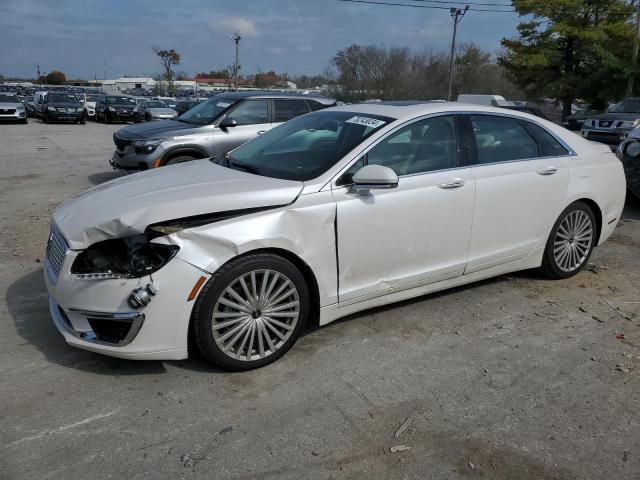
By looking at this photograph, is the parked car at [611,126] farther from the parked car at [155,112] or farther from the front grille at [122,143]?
the parked car at [155,112]

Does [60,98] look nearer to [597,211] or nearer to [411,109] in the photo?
[411,109]

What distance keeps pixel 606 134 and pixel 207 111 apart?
420 inches

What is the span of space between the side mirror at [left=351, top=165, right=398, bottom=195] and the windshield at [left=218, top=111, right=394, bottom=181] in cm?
27

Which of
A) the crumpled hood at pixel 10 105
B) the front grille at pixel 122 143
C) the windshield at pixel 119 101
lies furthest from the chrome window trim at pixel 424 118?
the windshield at pixel 119 101

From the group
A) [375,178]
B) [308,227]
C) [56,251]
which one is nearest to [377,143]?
[375,178]

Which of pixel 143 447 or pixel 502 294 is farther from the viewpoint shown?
pixel 502 294

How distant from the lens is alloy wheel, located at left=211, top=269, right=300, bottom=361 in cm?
326

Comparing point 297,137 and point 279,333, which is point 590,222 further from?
point 279,333

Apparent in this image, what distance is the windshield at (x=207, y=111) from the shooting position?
8906 millimetres

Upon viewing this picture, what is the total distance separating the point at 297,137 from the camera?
4438mm

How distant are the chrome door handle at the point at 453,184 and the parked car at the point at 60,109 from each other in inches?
1018

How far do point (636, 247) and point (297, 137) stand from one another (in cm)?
448

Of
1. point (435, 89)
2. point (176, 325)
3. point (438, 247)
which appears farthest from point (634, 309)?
point (435, 89)

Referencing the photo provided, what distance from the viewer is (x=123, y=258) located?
3.29m
